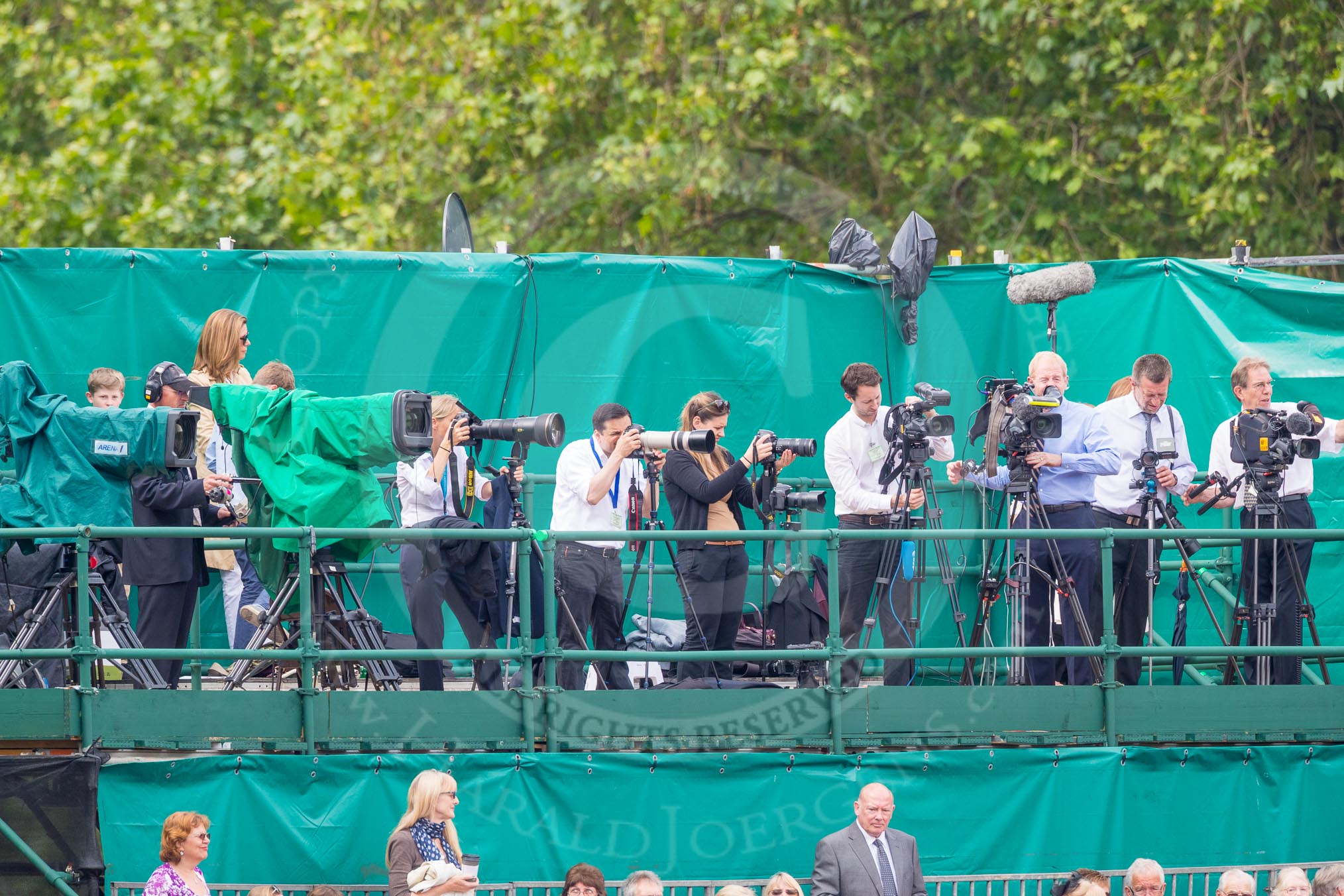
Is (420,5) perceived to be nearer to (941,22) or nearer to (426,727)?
(941,22)

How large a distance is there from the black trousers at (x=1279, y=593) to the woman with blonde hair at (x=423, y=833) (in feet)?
15.4

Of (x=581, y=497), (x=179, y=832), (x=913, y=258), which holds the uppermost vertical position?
(x=913, y=258)

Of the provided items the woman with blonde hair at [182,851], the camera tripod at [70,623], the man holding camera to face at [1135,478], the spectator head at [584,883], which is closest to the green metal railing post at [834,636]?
the spectator head at [584,883]

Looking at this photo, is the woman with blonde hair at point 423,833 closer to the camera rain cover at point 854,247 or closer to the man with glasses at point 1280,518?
the man with glasses at point 1280,518

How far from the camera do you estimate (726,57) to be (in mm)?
16891

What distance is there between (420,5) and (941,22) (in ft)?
18.1

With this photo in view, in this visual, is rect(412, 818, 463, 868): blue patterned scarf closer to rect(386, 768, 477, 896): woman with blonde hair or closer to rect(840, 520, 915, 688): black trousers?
rect(386, 768, 477, 896): woman with blonde hair

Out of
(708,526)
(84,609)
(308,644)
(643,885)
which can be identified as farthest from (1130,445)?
(84,609)

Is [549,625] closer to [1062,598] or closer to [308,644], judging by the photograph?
[308,644]

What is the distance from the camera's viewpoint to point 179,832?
25.4 feet

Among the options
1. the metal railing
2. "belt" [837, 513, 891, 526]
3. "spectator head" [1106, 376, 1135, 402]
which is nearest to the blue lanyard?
"belt" [837, 513, 891, 526]

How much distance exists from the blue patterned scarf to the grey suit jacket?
72.3 inches

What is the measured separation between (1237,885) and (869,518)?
279 cm

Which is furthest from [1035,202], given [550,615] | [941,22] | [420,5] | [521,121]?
[550,615]
